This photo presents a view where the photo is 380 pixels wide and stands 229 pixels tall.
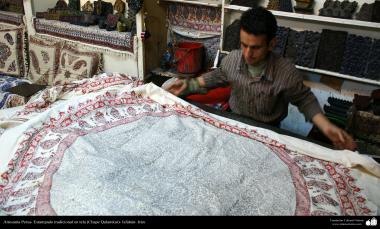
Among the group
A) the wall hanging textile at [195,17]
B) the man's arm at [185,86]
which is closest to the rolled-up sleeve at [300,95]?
the man's arm at [185,86]

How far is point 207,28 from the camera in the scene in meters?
3.57

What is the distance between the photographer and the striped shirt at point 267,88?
6.25 ft

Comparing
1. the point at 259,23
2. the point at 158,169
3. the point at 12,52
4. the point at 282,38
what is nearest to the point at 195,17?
the point at 282,38

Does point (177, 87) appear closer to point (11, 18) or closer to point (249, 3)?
point (249, 3)

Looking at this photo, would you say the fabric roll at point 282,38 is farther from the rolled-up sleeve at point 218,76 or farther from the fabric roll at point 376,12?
the rolled-up sleeve at point 218,76

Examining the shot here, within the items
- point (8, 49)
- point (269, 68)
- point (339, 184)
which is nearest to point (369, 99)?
point (269, 68)

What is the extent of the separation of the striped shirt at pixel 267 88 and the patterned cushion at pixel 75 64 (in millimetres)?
1742

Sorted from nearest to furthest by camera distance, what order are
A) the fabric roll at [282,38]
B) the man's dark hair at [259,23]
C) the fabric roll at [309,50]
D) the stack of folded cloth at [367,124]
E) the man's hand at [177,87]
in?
the man's dark hair at [259,23] → the man's hand at [177,87] → the stack of folded cloth at [367,124] → the fabric roll at [309,50] → the fabric roll at [282,38]

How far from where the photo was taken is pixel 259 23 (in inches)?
68.2

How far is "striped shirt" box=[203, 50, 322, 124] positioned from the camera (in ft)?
6.25

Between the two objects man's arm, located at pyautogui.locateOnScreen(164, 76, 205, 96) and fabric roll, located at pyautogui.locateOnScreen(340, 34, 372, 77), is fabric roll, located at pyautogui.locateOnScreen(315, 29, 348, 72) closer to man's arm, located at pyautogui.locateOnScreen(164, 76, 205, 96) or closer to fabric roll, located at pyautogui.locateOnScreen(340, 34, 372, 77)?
fabric roll, located at pyautogui.locateOnScreen(340, 34, 372, 77)

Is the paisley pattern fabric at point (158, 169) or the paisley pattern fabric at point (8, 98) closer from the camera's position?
the paisley pattern fabric at point (158, 169)

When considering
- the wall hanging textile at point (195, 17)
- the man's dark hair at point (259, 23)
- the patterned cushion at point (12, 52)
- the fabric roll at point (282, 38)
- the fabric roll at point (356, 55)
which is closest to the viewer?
Answer: the man's dark hair at point (259, 23)
